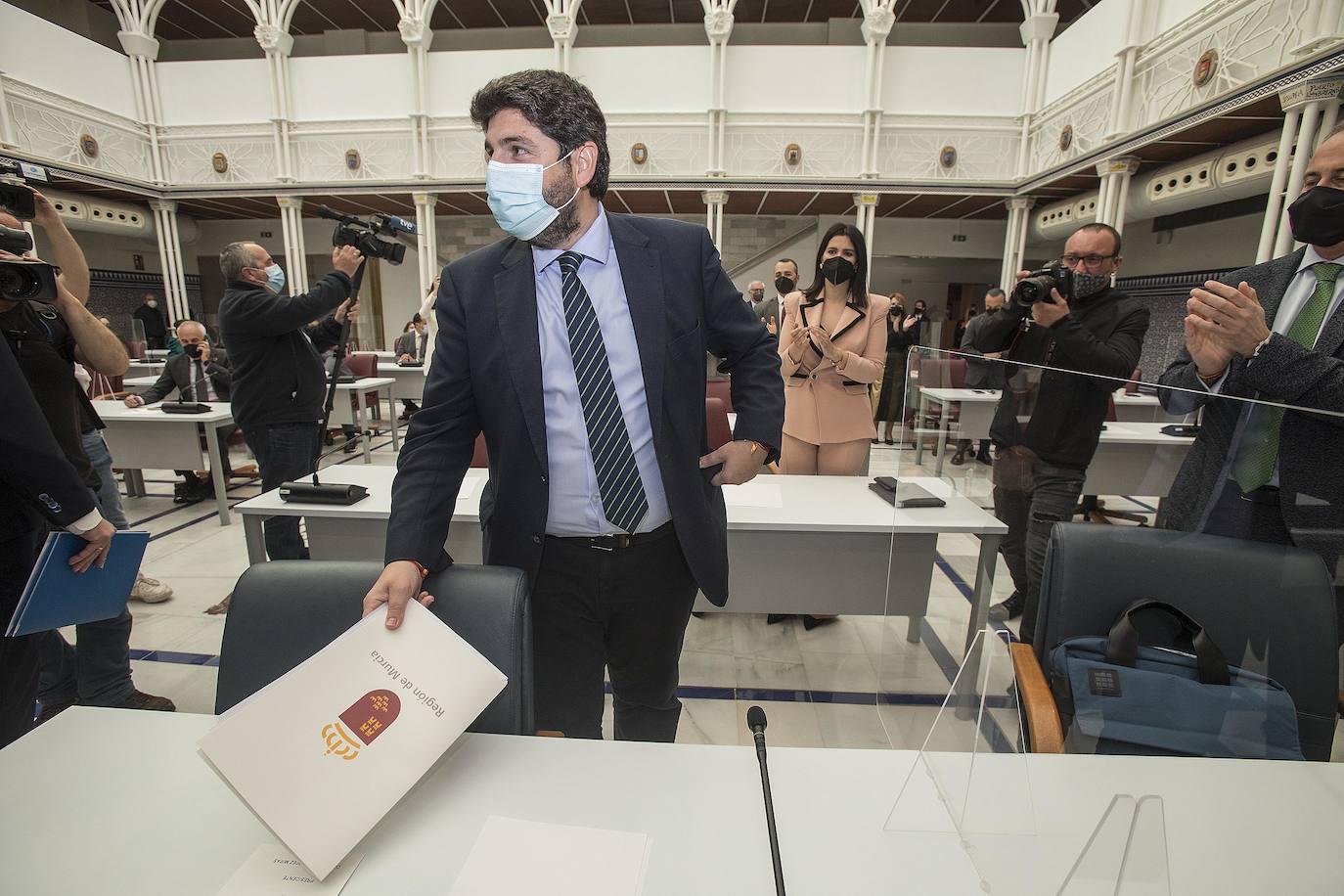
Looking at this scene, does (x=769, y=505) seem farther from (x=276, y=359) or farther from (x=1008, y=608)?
(x=276, y=359)

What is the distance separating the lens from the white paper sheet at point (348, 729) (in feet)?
2.28

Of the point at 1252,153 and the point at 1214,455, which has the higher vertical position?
the point at 1252,153

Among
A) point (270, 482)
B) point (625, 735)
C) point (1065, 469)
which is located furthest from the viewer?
point (270, 482)

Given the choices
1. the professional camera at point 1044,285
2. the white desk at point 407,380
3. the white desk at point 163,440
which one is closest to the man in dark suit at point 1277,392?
the professional camera at point 1044,285

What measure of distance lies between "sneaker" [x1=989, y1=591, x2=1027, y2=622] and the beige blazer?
5.02 feet

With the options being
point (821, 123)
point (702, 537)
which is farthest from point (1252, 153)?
point (702, 537)

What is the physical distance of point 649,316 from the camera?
1225 millimetres

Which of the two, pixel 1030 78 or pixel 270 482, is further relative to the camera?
pixel 1030 78

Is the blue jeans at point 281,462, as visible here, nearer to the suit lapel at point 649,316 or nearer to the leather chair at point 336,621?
the leather chair at point 336,621

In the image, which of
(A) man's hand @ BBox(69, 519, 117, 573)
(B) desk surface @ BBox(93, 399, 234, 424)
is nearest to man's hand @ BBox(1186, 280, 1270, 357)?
(A) man's hand @ BBox(69, 519, 117, 573)

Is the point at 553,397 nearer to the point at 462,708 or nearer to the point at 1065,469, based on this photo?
the point at 462,708

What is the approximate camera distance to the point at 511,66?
10.3m

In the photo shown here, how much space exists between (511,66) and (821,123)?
546cm

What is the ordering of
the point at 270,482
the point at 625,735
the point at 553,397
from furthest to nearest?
1. the point at 270,482
2. the point at 625,735
3. the point at 553,397
